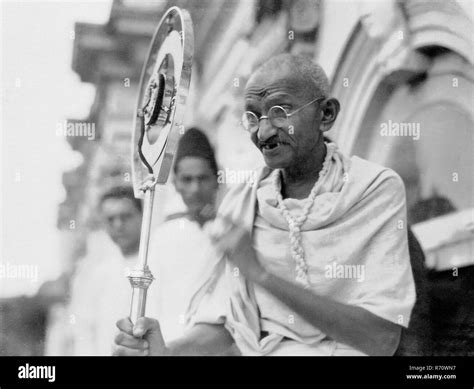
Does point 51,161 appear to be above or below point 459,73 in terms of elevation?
below

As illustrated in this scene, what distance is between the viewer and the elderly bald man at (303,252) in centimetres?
373

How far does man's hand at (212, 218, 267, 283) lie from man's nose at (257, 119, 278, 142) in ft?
1.31

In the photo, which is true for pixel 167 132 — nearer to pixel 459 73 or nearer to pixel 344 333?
pixel 344 333

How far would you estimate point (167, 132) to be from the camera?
349 cm

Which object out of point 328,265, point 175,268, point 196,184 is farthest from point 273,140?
point 175,268

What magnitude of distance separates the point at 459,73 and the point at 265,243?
1.17 meters

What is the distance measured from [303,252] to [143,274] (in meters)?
0.71

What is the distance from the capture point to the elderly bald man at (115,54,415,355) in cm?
373

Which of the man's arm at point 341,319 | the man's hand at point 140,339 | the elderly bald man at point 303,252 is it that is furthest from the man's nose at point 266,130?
the man's hand at point 140,339

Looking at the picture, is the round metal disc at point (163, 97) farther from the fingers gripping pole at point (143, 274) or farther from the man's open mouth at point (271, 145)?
the man's open mouth at point (271, 145)

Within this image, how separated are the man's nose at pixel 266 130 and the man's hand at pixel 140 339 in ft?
2.90

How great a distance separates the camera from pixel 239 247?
12.5 feet

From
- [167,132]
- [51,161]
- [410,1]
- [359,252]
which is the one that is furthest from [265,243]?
[410,1]
